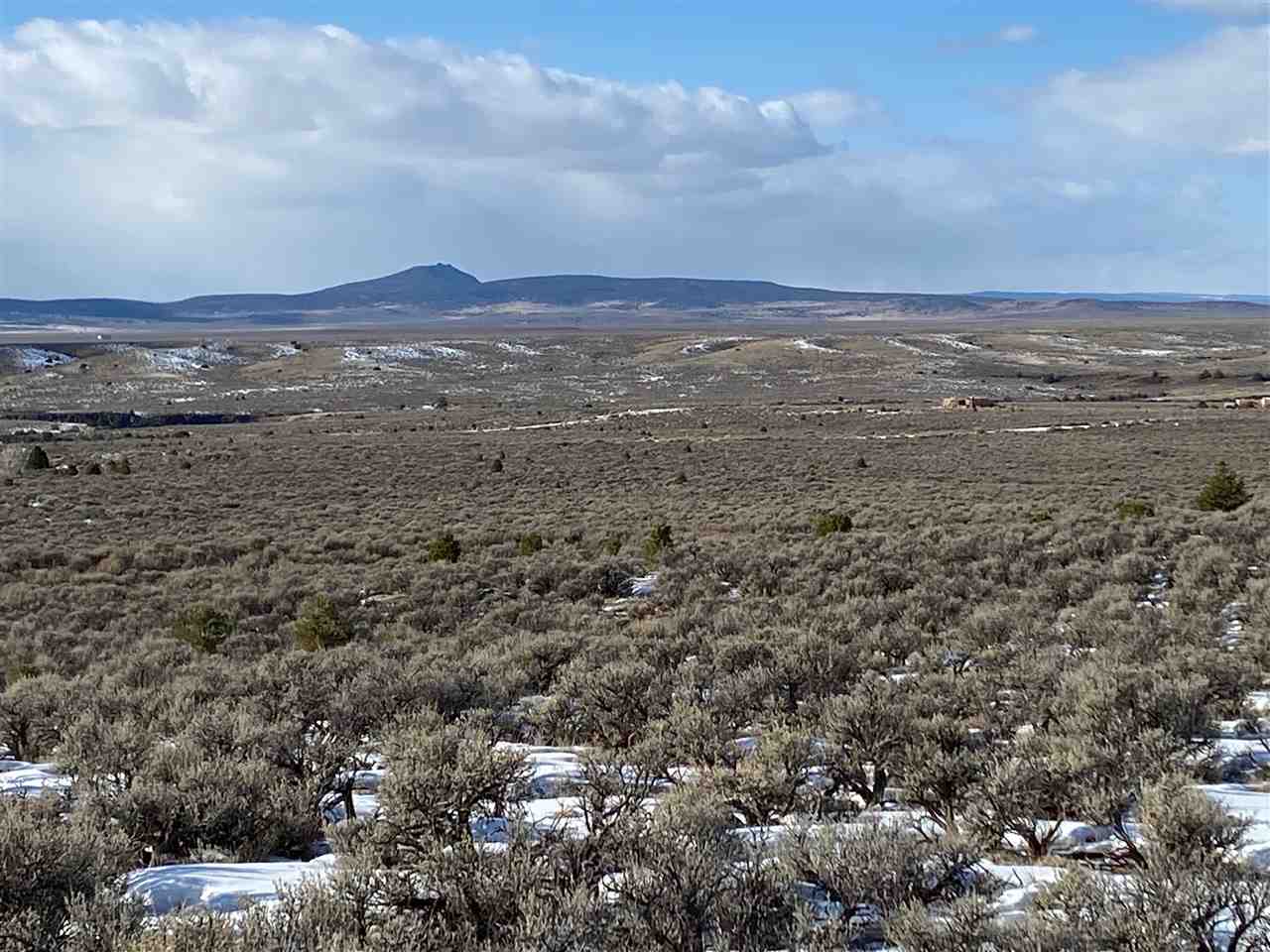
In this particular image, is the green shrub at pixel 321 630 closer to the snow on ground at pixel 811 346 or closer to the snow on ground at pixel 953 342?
the snow on ground at pixel 811 346

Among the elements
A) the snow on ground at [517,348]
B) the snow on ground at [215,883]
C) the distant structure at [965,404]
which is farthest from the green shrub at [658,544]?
the snow on ground at [517,348]

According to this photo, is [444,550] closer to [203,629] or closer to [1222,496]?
[203,629]

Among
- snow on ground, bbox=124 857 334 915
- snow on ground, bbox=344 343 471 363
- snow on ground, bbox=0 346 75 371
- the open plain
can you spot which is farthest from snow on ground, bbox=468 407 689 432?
snow on ground, bbox=0 346 75 371

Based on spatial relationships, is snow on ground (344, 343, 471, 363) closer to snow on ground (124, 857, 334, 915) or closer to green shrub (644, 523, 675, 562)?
green shrub (644, 523, 675, 562)

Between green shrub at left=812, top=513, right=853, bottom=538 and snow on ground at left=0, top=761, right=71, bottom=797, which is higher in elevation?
snow on ground at left=0, top=761, right=71, bottom=797

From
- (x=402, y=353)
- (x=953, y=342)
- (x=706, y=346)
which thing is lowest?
(x=402, y=353)

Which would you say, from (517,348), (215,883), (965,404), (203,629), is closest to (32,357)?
(517,348)
